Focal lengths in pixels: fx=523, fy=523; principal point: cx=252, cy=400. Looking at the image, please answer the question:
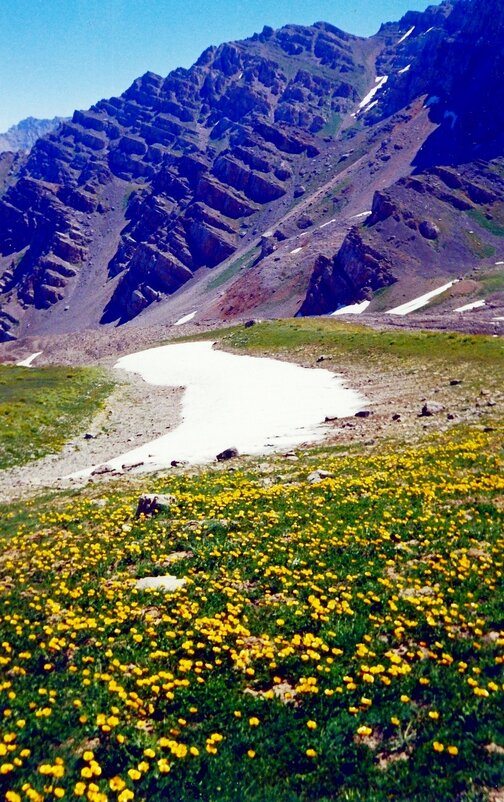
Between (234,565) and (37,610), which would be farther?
(234,565)

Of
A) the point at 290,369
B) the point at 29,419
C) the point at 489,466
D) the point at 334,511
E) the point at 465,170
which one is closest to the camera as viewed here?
the point at 334,511

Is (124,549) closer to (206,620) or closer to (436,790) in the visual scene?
(206,620)

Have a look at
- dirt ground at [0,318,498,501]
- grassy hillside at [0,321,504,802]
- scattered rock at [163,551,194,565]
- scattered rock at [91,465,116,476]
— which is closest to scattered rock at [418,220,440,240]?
dirt ground at [0,318,498,501]

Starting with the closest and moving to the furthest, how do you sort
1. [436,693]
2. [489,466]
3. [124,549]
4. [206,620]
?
[436,693], [206,620], [124,549], [489,466]

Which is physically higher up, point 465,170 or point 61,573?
point 465,170

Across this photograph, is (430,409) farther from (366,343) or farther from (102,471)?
(366,343)

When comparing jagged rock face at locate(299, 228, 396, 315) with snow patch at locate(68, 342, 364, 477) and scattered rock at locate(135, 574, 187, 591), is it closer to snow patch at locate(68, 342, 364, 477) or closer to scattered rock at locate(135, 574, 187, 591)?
snow patch at locate(68, 342, 364, 477)

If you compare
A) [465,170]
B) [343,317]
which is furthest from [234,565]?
[465,170]
